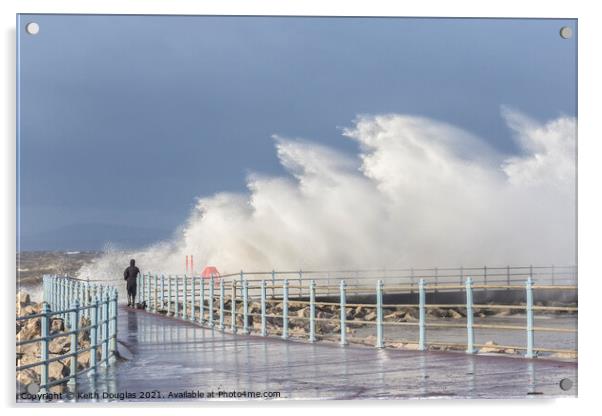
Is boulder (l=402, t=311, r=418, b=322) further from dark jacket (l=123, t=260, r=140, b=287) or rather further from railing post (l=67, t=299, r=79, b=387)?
railing post (l=67, t=299, r=79, b=387)

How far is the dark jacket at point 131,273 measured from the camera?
1249 cm

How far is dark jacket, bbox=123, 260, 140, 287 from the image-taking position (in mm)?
12490

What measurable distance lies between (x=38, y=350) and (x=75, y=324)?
15.0 ft

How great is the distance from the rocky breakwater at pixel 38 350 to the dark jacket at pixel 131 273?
87 centimetres

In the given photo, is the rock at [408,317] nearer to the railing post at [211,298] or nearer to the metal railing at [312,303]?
the metal railing at [312,303]

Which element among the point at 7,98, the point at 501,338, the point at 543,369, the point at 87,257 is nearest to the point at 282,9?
the point at 7,98

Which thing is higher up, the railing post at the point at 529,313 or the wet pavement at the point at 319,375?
the railing post at the point at 529,313

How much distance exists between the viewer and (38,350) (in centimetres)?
1427

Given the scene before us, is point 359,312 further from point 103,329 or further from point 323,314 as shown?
point 103,329

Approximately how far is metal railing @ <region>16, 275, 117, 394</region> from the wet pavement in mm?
210

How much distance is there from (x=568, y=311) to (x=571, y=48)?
2593 mm

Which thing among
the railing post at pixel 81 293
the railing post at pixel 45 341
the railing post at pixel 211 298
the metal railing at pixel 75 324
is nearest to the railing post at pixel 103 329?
the metal railing at pixel 75 324

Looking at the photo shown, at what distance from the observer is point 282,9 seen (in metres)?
10.0

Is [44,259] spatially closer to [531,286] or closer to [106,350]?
[106,350]
